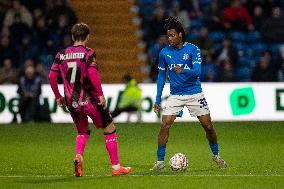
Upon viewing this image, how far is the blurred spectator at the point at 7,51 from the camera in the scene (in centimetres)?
2544

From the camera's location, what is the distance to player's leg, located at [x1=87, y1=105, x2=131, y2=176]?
12.2 metres

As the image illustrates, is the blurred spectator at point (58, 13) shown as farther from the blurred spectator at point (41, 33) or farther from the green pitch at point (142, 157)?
the green pitch at point (142, 157)

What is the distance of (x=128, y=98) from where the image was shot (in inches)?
912

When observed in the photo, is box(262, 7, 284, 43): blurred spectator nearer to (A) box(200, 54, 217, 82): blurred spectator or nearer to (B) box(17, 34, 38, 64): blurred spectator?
(A) box(200, 54, 217, 82): blurred spectator


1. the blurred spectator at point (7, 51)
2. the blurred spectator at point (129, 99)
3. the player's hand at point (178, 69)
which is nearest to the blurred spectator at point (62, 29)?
the blurred spectator at point (7, 51)

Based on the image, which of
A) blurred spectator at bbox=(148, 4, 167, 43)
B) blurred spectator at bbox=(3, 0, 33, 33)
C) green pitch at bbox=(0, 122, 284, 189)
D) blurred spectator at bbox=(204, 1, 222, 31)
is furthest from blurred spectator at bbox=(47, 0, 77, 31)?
green pitch at bbox=(0, 122, 284, 189)

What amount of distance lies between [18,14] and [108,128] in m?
14.4

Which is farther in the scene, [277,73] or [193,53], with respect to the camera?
[277,73]

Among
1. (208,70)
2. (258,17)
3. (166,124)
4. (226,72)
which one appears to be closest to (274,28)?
(258,17)

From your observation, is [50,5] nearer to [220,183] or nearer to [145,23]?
[145,23]

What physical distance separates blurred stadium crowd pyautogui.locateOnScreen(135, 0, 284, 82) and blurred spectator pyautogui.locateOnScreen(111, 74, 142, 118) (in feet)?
6.58

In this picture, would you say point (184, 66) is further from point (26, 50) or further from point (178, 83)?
point (26, 50)

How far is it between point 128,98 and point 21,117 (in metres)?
2.77

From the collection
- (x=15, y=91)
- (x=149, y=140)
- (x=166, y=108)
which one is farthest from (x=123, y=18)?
(x=166, y=108)
